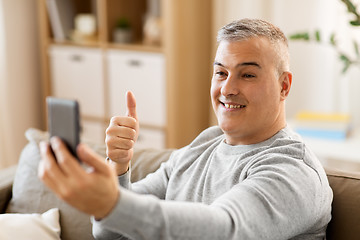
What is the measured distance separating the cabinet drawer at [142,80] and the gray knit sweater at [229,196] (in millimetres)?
1688

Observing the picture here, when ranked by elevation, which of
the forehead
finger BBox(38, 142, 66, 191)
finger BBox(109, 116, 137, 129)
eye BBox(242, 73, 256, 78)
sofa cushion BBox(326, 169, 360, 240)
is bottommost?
sofa cushion BBox(326, 169, 360, 240)

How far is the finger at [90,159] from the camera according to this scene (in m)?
0.90

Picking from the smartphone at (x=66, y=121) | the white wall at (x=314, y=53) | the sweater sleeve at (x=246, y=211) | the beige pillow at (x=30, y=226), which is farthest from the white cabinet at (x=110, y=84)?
the smartphone at (x=66, y=121)

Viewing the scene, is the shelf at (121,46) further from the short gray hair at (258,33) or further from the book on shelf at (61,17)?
the short gray hair at (258,33)

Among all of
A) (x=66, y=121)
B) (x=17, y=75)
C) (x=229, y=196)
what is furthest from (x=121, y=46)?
(x=66, y=121)

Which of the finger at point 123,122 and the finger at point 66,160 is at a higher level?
the finger at point 66,160

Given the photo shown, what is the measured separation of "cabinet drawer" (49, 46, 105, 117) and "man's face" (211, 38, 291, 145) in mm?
2186

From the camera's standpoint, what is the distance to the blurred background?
3096 millimetres

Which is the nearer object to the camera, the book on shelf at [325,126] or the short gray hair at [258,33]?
the short gray hair at [258,33]

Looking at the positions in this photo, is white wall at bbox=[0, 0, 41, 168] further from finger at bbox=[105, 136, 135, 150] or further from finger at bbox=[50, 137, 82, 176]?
finger at bbox=[50, 137, 82, 176]

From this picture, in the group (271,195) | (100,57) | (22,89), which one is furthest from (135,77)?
(271,195)

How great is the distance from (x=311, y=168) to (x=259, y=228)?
258 mm

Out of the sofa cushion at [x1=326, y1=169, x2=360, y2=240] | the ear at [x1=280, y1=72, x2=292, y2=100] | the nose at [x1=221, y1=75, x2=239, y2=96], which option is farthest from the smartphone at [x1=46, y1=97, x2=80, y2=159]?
the sofa cushion at [x1=326, y1=169, x2=360, y2=240]

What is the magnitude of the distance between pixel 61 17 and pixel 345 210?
2676 millimetres
